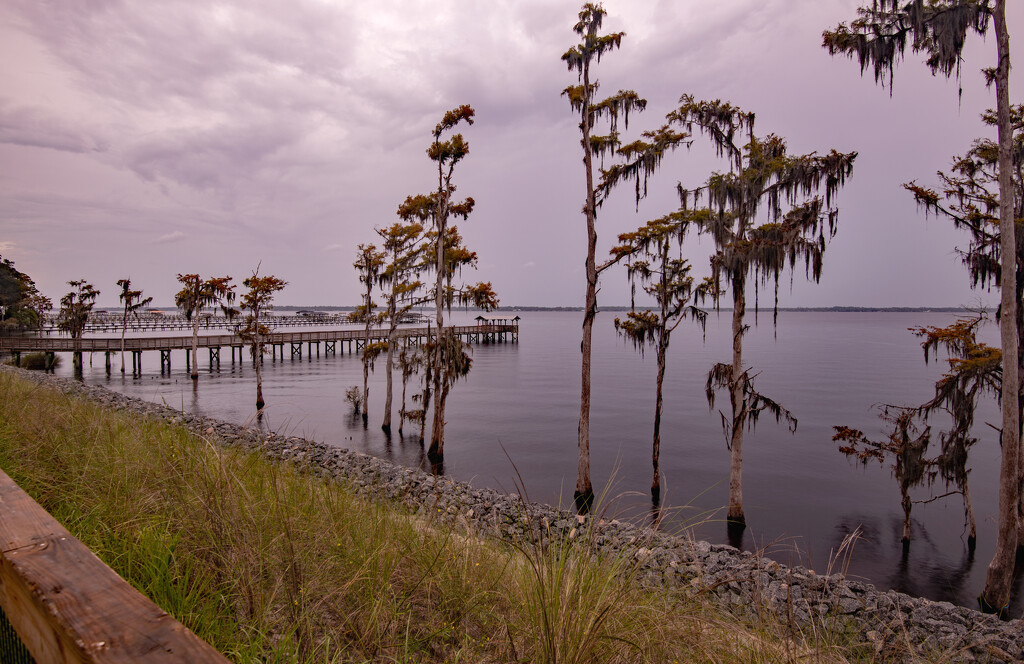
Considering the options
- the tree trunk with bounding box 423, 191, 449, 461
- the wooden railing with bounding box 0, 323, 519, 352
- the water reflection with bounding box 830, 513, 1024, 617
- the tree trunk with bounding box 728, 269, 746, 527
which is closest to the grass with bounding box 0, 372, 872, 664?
the water reflection with bounding box 830, 513, 1024, 617

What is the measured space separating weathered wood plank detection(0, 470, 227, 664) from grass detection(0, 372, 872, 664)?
963 mm

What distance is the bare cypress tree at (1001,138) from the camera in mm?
9047

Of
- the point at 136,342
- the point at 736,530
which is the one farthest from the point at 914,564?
the point at 136,342

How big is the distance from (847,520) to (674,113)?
14.9 metres

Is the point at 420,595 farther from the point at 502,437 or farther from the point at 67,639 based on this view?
the point at 502,437

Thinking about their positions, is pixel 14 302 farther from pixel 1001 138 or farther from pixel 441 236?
pixel 1001 138

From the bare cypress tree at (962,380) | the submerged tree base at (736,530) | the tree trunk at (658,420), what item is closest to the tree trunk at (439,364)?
the tree trunk at (658,420)

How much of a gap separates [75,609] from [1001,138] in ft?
→ 44.3

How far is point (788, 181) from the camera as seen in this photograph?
13.4 m

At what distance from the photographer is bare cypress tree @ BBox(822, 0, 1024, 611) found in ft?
29.7

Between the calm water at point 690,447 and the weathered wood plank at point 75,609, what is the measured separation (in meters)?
1.23

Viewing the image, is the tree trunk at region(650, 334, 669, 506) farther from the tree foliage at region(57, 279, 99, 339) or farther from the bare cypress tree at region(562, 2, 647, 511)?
the tree foliage at region(57, 279, 99, 339)

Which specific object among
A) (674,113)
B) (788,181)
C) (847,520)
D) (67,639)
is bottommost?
(847,520)

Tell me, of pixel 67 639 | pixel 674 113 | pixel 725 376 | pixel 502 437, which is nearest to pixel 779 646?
pixel 67 639
